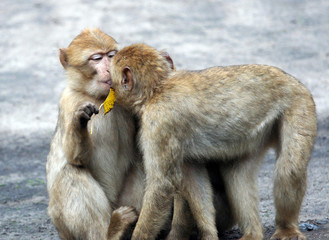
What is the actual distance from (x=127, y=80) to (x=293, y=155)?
118cm

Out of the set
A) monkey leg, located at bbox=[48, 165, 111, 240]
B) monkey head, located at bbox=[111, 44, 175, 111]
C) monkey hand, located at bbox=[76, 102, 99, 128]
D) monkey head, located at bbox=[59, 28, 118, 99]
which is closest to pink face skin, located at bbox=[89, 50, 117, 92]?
monkey head, located at bbox=[59, 28, 118, 99]

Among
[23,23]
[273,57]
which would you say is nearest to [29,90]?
[23,23]

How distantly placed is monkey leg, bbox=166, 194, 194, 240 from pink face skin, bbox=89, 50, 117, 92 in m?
0.90

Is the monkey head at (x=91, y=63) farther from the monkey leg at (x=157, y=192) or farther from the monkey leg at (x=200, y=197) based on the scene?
the monkey leg at (x=200, y=197)

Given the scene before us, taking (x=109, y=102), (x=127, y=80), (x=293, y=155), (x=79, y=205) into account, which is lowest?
(x=79, y=205)

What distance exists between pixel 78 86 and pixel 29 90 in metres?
4.62

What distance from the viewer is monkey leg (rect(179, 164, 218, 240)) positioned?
4.72 metres

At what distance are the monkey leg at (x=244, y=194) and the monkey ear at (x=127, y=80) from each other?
0.88 metres

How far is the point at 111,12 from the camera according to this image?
1165 centimetres

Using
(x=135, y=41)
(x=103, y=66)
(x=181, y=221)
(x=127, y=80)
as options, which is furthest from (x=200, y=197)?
(x=135, y=41)

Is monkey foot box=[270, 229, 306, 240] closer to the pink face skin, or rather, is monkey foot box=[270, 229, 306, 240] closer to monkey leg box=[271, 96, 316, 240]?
monkey leg box=[271, 96, 316, 240]

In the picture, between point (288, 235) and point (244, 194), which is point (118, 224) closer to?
point (244, 194)

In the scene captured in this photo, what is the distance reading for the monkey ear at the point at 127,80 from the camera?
184 inches

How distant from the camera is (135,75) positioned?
469cm
